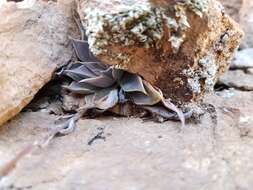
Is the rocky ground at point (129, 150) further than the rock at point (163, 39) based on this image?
No

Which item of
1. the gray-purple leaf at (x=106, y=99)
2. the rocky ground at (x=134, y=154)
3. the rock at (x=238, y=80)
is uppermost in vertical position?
the gray-purple leaf at (x=106, y=99)

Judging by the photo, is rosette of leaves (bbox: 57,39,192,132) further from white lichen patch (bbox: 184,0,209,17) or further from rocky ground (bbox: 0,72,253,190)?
white lichen patch (bbox: 184,0,209,17)

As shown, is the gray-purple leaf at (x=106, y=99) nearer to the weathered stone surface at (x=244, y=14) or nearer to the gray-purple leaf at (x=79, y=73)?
the gray-purple leaf at (x=79, y=73)

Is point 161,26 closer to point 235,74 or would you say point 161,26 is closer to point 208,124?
point 208,124

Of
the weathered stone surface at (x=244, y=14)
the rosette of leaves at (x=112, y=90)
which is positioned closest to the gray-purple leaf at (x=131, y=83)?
the rosette of leaves at (x=112, y=90)

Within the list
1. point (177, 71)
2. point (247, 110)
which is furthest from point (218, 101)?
point (177, 71)

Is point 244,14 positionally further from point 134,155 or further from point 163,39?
point 134,155

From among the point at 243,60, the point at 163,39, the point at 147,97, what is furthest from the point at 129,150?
the point at 243,60
